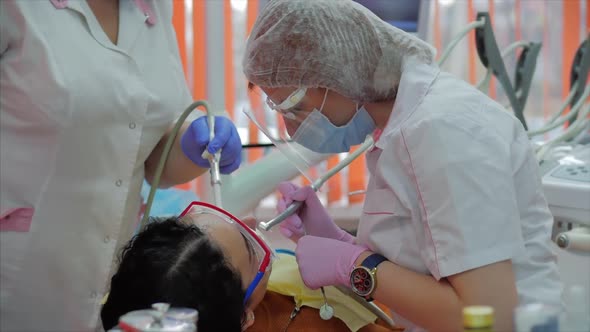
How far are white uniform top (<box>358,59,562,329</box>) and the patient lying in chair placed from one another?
0.86 feet

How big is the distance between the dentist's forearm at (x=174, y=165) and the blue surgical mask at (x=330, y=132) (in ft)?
1.56

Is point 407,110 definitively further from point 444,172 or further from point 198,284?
point 198,284

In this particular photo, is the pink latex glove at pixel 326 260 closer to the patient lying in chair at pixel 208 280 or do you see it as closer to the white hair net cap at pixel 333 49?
the patient lying in chair at pixel 208 280

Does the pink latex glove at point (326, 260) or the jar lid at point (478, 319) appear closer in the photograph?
the jar lid at point (478, 319)

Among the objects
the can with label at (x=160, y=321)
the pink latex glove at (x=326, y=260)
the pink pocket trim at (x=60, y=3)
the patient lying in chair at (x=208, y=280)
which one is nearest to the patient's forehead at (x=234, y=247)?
the patient lying in chair at (x=208, y=280)

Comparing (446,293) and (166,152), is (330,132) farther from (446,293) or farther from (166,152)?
(166,152)

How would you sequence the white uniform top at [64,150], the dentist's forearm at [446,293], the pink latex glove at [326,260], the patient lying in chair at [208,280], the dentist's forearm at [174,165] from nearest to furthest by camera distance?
the dentist's forearm at [446,293] → the patient lying in chair at [208,280] → the pink latex glove at [326,260] → the white uniform top at [64,150] → the dentist's forearm at [174,165]

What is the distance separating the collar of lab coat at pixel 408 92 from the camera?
1311 millimetres

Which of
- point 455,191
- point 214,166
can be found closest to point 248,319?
point 214,166

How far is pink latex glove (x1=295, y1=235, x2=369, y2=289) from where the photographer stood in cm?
137

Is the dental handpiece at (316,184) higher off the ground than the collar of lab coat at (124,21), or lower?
lower

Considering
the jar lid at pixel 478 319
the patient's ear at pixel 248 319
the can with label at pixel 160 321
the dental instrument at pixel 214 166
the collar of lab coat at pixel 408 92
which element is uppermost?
the collar of lab coat at pixel 408 92

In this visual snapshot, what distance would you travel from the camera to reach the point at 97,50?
5.39 feet

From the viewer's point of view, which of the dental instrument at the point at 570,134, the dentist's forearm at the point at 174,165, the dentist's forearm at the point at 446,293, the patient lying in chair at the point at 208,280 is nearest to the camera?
the dentist's forearm at the point at 446,293
